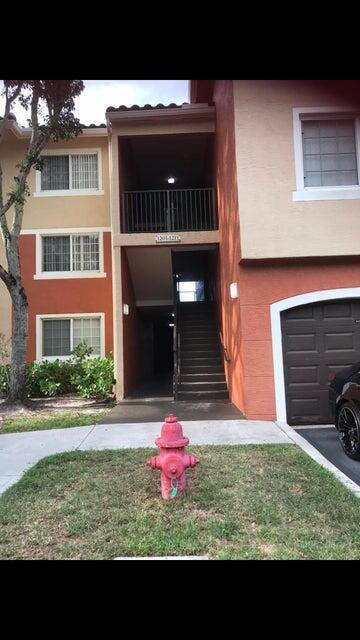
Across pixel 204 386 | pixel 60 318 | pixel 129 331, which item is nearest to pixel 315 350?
pixel 204 386

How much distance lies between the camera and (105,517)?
412cm

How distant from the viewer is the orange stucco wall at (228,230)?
28.7ft

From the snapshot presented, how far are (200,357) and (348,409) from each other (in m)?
5.97

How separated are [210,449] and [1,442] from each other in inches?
134

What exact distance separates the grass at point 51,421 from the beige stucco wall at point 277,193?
14.4 ft

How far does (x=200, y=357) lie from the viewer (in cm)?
1177

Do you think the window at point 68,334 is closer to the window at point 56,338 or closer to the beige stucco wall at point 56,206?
the window at point 56,338

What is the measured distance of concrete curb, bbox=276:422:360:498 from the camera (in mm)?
4812

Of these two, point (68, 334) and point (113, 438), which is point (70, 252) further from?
point (113, 438)

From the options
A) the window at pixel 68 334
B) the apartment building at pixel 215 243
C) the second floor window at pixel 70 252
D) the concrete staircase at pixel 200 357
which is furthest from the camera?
the second floor window at pixel 70 252

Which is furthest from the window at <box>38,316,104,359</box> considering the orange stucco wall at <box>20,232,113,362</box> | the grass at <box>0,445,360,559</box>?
the grass at <box>0,445,360,559</box>

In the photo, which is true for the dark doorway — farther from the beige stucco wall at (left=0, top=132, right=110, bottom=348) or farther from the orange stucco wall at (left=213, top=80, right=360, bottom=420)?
the orange stucco wall at (left=213, top=80, right=360, bottom=420)

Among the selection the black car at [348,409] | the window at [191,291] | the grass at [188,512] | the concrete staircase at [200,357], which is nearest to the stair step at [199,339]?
the concrete staircase at [200,357]
